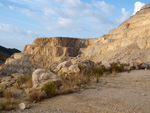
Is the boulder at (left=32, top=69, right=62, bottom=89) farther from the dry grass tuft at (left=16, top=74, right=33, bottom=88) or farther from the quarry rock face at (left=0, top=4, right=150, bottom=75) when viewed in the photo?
the quarry rock face at (left=0, top=4, right=150, bottom=75)

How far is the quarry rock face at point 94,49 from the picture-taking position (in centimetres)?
1763

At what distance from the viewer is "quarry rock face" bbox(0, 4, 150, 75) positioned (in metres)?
17.6

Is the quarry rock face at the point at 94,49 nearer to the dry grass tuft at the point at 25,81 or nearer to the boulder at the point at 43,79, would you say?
the dry grass tuft at the point at 25,81

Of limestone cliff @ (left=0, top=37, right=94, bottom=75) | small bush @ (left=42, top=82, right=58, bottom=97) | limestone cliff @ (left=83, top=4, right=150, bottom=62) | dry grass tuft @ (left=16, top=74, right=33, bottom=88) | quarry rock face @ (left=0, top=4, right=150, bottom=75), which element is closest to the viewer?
small bush @ (left=42, top=82, right=58, bottom=97)

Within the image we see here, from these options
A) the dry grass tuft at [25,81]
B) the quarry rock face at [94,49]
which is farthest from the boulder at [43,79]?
the quarry rock face at [94,49]

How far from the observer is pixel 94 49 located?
27.6m

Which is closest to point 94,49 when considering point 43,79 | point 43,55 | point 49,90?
point 43,55

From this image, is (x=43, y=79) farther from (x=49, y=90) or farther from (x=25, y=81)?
(x=25, y=81)

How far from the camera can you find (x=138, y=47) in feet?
57.6

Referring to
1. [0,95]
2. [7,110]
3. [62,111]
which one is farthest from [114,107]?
[0,95]

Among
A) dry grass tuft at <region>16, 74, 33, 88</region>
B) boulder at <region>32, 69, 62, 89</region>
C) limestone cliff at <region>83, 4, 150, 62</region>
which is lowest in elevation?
dry grass tuft at <region>16, 74, 33, 88</region>

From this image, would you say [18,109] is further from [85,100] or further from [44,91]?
[85,100]

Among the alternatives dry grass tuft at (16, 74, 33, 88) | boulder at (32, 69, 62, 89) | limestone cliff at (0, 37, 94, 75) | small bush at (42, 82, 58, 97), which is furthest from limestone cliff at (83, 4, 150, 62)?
limestone cliff at (0, 37, 94, 75)

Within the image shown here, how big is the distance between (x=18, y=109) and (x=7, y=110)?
0.18 meters
